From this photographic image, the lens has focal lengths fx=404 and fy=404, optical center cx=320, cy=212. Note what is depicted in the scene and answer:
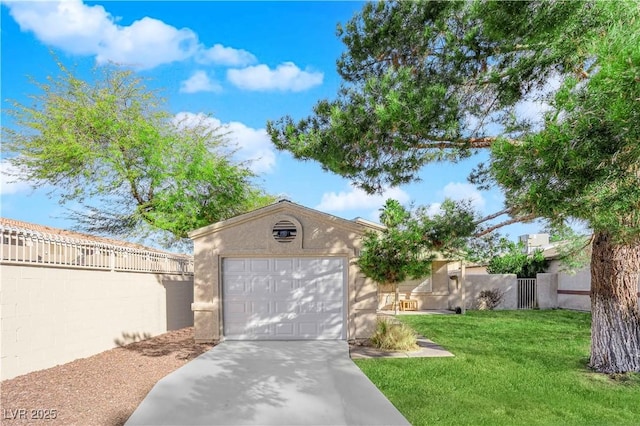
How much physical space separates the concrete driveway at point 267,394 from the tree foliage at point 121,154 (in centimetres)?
740

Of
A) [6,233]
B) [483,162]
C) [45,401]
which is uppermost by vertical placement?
[483,162]

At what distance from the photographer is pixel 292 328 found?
36.1 feet

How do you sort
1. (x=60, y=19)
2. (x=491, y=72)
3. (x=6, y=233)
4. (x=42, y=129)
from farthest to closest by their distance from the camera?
(x=42, y=129) → (x=60, y=19) → (x=491, y=72) → (x=6, y=233)

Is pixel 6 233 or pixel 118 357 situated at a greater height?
pixel 6 233

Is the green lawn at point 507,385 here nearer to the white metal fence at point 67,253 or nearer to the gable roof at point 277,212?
the gable roof at point 277,212

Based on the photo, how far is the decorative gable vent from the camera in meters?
11.0

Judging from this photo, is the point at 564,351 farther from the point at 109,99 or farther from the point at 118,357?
the point at 109,99

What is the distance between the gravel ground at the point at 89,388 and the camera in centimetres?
537

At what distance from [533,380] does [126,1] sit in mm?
Answer: 12047

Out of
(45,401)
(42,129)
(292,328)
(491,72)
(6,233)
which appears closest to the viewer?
(45,401)

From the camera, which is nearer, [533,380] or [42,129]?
[533,380]

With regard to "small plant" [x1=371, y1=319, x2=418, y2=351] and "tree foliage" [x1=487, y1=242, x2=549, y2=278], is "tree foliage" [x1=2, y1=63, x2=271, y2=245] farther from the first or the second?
"tree foliage" [x1=487, y1=242, x2=549, y2=278]

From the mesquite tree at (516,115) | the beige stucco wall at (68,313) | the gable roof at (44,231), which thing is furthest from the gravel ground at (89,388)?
the mesquite tree at (516,115)

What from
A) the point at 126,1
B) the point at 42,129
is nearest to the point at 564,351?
the point at 126,1
